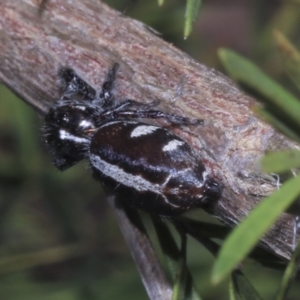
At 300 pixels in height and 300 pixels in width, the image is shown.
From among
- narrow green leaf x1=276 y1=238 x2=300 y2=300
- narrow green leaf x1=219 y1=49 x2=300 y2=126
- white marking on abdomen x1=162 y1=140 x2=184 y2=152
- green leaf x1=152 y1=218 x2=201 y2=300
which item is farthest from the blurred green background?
narrow green leaf x1=219 y1=49 x2=300 y2=126

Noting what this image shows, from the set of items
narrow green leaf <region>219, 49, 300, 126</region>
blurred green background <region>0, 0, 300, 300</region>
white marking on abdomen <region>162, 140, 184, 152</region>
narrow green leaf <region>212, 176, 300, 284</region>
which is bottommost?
blurred green background <region>0, 0, 300, 300</region>

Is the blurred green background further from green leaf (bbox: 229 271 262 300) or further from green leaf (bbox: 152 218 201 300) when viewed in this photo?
green leaf (bbox: 229 271 262 300)

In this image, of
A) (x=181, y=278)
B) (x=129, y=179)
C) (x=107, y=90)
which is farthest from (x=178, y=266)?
(x=107, y=90)

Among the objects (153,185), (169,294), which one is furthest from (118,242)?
(169,294)

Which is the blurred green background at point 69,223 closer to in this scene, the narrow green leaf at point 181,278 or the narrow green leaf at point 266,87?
the narrow green leaf at point 181,278

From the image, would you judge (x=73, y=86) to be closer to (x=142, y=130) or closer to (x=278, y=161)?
(x=142, y=130)

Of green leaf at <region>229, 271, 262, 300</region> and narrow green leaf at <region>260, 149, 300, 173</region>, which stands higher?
narrow green leaf at <region>260, 149, 300, 173</region>
